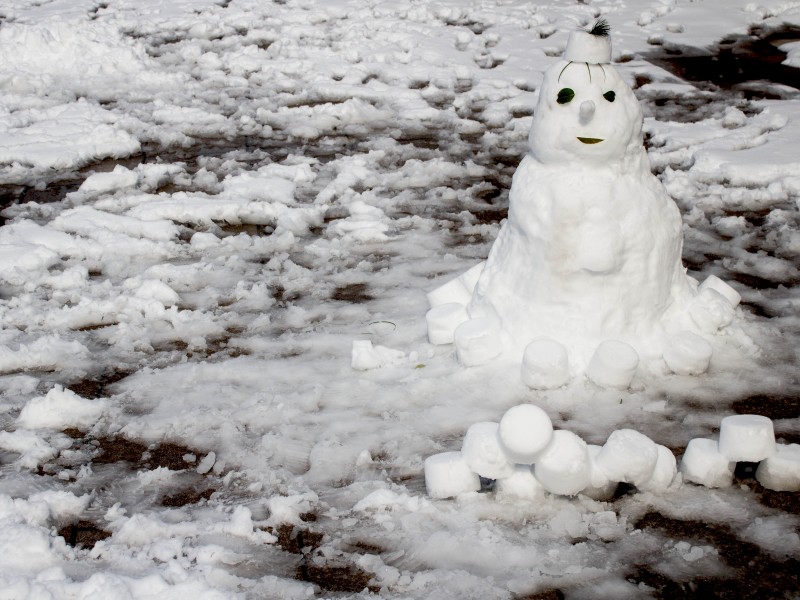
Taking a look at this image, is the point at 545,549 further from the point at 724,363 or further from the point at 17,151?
the point at 17,151

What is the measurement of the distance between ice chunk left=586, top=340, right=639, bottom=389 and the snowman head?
64 centimetres

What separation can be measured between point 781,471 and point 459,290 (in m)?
1.42

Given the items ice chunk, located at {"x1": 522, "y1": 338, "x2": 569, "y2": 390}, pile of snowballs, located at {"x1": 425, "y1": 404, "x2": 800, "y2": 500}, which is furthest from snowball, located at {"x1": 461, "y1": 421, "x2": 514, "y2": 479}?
ice chunk, located at {"x1": 522, "y1": 338, "x2": 569, "y2": 390}

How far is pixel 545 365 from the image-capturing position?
9.30 ft

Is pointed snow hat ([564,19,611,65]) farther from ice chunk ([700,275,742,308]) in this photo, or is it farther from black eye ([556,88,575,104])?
ice chunk ([700,275,742,308])

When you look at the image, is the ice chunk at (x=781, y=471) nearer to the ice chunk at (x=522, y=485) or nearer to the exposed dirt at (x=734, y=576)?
the exposed dirt at (x=734, y=576)

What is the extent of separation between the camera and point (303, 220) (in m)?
4.45

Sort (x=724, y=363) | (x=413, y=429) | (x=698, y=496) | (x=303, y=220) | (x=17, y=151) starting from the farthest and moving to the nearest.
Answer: (x=17, y=151), (x=303, y=220), (x=724, y=363), (x=413, y=429), (x=698, y=496)

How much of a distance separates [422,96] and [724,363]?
13.2ft

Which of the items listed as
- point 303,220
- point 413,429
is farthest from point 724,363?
point 303,220

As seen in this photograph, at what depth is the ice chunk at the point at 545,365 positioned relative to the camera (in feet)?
9.31

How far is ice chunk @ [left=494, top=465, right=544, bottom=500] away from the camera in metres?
2.37

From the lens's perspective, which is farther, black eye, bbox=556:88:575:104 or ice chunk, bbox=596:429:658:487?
black eye, bbox=556:88:575:104

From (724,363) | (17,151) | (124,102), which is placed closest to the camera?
(724,363)
